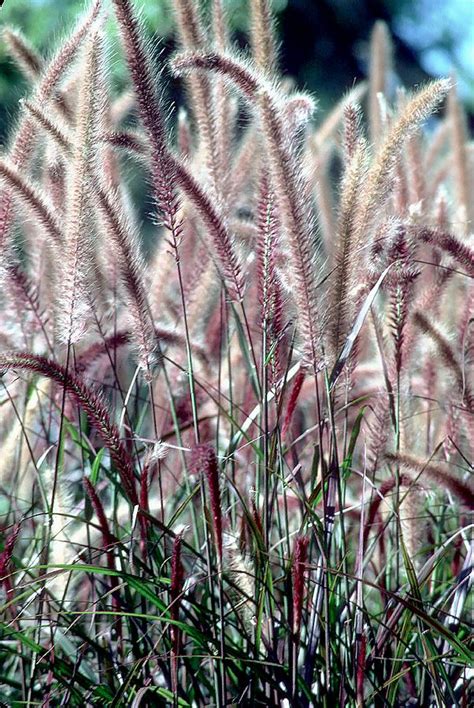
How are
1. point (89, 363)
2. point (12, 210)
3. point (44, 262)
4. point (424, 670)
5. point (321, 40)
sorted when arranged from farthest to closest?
point (321, 40) → point (44, 262) → point (89, 363) → point (12, 210) → point (424, 670)

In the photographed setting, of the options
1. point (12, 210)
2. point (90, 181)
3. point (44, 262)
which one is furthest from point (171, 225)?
point (44, 262)

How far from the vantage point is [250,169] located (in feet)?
6.40

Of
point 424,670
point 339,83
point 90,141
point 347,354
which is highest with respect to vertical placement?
point 339,83

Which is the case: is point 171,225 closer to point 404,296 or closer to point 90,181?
point 90,181

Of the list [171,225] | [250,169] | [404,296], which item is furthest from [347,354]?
[250,169]

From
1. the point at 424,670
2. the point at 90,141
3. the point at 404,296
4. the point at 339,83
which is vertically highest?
the point at 339,83

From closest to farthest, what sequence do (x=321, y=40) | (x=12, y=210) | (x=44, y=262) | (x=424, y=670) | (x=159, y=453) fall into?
(x=159, y=453) → (x=424, y=670) → (x=12, y=210) → (x=44, y=262) → (x=321, y=40)

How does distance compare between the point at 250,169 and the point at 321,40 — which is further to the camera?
the point at 321,40

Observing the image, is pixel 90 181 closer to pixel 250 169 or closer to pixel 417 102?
pixel 417 102

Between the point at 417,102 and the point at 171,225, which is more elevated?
the point at 417,102

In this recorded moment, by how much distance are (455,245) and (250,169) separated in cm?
65

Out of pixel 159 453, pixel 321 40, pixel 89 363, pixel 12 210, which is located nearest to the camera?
pixel 159 453

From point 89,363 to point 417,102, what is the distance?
766 mm

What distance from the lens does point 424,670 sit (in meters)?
1.27
